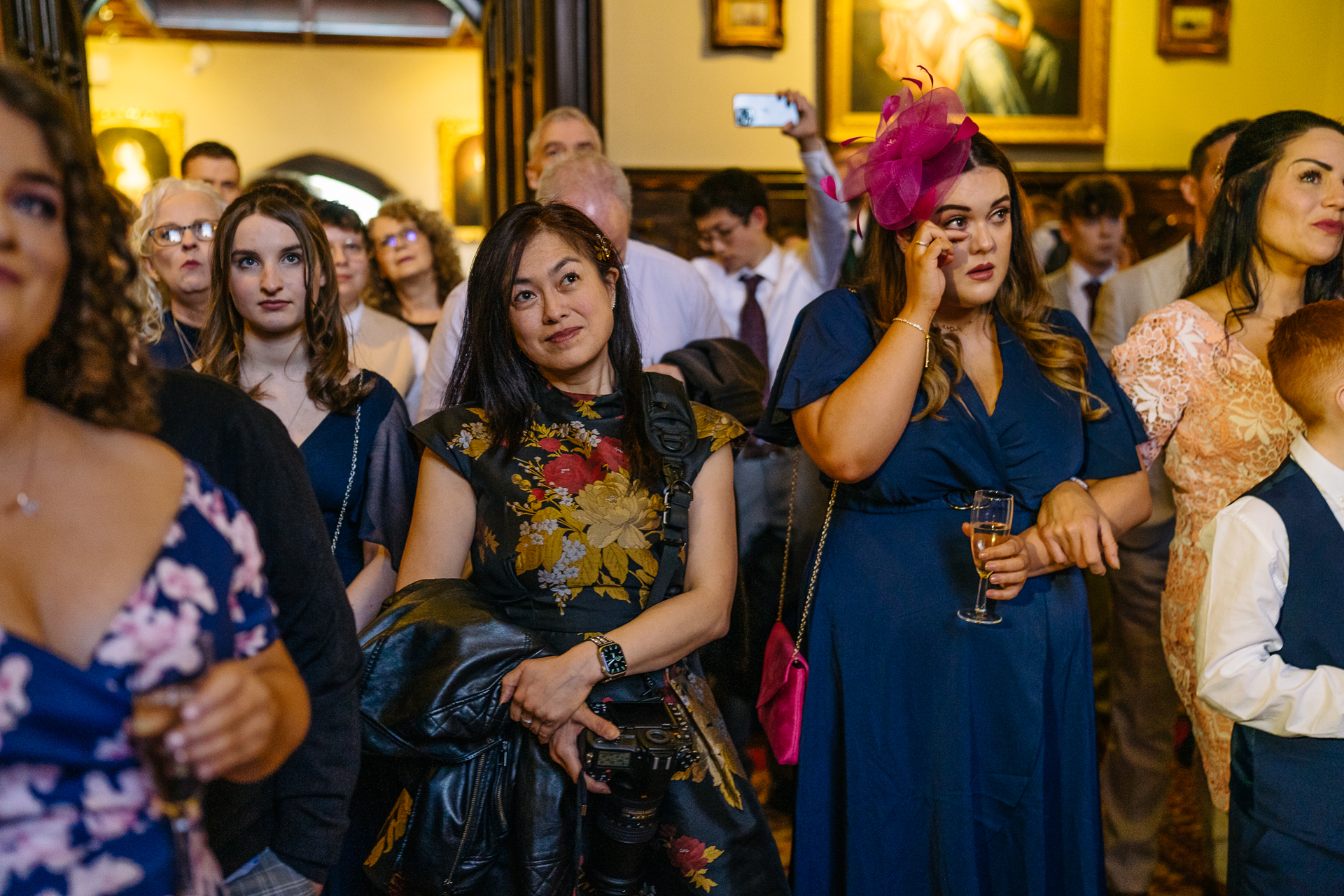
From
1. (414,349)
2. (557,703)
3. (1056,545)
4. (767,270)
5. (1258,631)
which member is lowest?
(557,703)

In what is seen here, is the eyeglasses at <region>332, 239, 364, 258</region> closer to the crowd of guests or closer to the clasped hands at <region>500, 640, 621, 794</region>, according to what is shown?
the crowd of guests

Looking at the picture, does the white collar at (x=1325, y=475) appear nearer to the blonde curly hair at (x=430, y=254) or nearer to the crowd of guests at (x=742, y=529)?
the crowd of guests at (x=742, y=529)

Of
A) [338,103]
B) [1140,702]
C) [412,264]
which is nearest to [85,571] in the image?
[1140,702]

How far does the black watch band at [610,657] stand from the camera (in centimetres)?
173

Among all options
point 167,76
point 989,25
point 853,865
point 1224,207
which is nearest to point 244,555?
point 853,865

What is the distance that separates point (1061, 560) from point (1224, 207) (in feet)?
3.38

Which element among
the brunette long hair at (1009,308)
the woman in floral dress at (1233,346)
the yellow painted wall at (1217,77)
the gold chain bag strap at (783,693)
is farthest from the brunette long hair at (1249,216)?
the yellow painted wall at (1217,77)

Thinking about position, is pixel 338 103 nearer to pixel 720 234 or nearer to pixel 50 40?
pixel 50 40

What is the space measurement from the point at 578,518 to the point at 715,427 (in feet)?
1.06

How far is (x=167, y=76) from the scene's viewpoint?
1050 cm

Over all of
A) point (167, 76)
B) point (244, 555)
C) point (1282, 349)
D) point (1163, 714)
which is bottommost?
point (1163, 714)

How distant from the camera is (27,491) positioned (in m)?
0.93

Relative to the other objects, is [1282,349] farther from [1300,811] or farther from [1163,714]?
[1163,714]

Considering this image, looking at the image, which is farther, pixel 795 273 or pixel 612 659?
pixel 795 273
